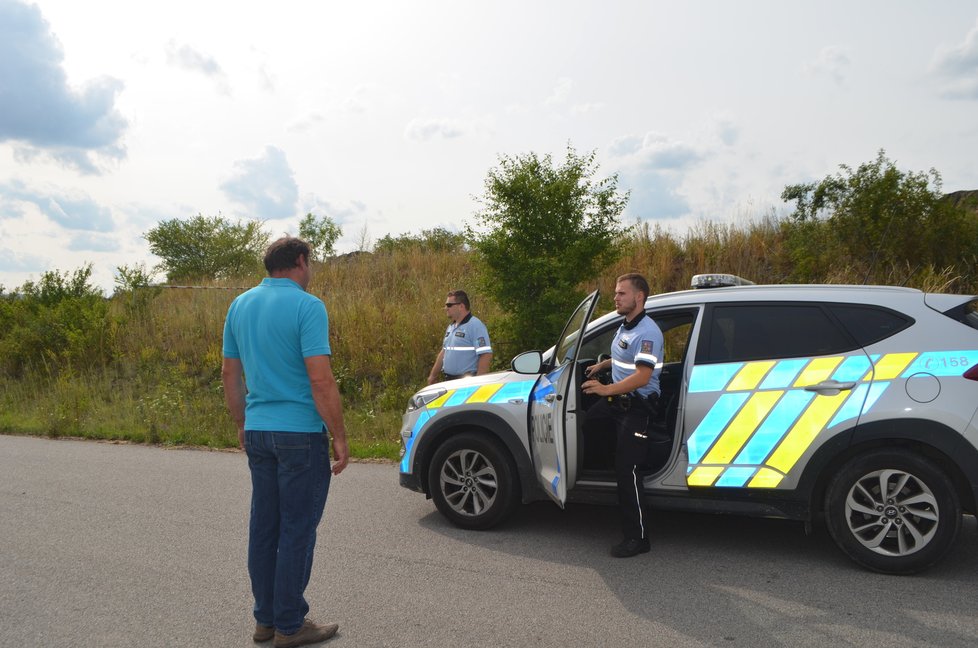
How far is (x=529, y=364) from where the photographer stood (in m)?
5.99

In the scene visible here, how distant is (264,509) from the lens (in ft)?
12.8

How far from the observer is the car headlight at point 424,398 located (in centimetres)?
625

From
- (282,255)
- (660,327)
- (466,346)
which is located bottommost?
(466,346)

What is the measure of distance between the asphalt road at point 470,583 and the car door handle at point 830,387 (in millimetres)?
1115

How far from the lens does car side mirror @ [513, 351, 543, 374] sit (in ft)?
19.5

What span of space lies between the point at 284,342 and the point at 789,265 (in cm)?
1331

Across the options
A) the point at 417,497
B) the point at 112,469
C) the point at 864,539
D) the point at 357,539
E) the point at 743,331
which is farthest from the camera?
the point at 112,469

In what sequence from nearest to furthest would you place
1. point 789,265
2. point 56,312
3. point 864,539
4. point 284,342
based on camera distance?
point 284,342, point 864,539, point 789,265, point 56,312

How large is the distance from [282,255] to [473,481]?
2.76 metres

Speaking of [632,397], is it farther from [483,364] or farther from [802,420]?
[483,364]

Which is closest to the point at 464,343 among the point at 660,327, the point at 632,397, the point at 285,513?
the point at 660,327

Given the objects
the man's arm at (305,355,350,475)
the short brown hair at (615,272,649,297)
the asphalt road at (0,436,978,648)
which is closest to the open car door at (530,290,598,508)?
the short brown hair at (615,272,649,297)

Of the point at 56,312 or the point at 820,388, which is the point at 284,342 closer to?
the point at 820,388

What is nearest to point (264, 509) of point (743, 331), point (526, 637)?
point (526, 637)
